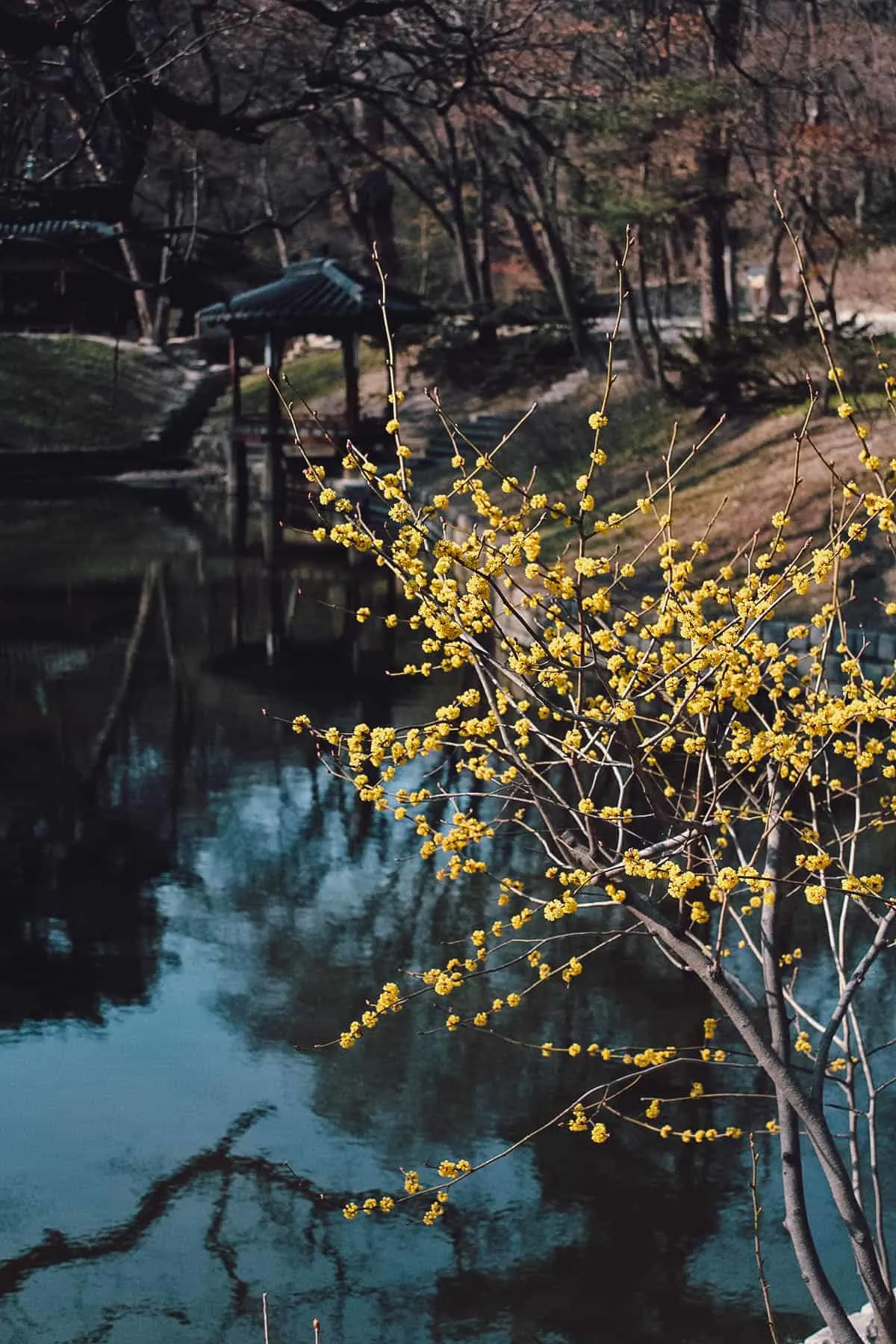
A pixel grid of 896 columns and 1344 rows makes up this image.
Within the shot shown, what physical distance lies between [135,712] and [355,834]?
157 inches

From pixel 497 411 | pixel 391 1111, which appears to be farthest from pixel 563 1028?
pixel 497 411

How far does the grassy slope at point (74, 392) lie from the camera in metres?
37.7

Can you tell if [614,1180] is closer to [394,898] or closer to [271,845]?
[394,898]

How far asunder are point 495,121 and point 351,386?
308 inches

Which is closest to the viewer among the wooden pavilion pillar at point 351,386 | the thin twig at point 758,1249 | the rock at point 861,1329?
the thin twig at point 758,1249

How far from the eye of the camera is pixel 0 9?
36.5 feet

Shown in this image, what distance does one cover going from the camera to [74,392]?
3906 cm

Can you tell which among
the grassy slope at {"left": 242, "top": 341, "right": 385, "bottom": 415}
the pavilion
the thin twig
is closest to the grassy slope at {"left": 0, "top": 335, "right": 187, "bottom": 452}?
the grassy slope at {"left": 242, "top": 341, "right": 385, "bottom": 415}

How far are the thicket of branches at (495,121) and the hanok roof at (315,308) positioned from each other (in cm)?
98

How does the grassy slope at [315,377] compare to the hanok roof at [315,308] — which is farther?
the grassy slope at [315,377]

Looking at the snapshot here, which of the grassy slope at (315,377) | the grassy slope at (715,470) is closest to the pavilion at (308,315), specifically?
the grassy slope at (715,470)

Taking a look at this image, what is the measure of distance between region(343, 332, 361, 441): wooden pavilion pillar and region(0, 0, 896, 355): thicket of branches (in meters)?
2.65

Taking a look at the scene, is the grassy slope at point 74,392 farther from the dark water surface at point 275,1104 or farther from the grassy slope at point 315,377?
the dark water surface at point 275,1104

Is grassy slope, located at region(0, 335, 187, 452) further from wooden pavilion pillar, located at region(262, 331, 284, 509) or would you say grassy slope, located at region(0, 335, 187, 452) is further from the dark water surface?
the dark water surface
